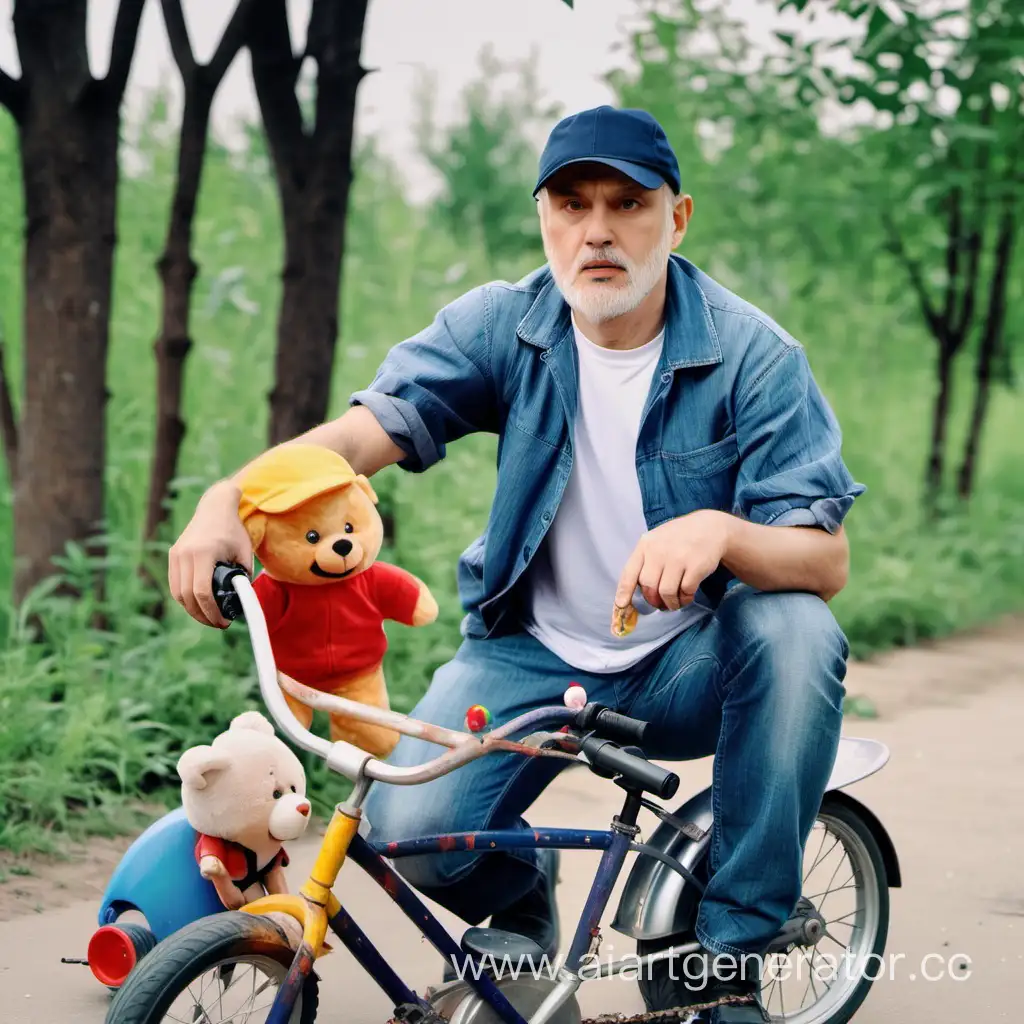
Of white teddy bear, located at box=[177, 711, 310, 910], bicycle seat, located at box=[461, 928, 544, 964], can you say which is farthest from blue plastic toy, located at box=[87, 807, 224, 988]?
bicycle seat, located at box=[461, 928, 544, 964]

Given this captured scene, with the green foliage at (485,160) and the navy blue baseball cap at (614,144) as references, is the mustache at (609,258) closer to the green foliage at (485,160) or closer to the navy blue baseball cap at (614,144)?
the navy blue baseball cap at (614,144)

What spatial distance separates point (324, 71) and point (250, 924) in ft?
11.5

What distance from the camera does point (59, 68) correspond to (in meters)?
4.68

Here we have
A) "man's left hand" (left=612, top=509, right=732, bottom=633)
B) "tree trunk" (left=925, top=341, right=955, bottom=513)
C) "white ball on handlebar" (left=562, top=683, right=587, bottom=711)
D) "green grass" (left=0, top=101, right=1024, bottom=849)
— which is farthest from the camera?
"tree trunk" (left=925, top=341, right=955, bottom=513)

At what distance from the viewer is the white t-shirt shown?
294cm

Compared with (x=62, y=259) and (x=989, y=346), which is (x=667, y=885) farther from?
(x=989, y=346)

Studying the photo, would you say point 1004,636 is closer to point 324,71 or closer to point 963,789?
point 963,789

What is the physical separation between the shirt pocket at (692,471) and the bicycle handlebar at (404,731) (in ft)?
2.21

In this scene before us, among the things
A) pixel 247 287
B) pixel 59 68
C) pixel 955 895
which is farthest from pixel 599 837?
pixel 247 287

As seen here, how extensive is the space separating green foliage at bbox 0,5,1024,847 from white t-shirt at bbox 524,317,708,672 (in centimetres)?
144

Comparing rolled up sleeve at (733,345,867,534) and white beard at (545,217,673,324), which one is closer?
rolled up sleeve at (733,345,867,534)

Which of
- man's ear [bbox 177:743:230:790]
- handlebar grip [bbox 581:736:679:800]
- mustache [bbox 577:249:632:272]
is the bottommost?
man's ear [bbox 177:743:230:790]

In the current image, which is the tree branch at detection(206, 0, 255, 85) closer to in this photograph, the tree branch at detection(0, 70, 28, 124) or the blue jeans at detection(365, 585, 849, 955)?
the tree branch at detection(0, 70, 28, 124)

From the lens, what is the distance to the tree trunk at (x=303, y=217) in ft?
16.6
